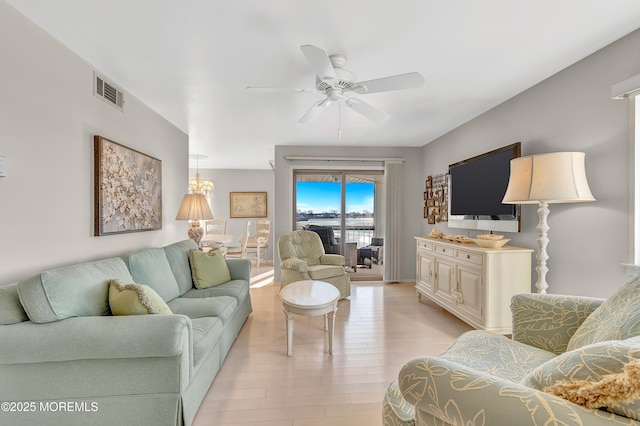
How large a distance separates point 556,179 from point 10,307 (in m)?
3.33

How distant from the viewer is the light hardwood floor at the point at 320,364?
1738 millimetres

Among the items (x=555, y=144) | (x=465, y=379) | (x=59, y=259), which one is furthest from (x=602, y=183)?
(x=59, y=259)

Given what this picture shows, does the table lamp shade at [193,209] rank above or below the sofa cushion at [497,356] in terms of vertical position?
above

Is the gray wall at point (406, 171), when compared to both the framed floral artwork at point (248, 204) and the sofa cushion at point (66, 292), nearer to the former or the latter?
the framed floral artwork at point (248, 204)

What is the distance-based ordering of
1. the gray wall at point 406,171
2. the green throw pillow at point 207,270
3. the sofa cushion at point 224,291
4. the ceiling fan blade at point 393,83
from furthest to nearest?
the gray wall at point 406,171, the green throw pillow at point 207,270, the sofa cushion at point 224,291, the ceiling fan blade at point 393,83

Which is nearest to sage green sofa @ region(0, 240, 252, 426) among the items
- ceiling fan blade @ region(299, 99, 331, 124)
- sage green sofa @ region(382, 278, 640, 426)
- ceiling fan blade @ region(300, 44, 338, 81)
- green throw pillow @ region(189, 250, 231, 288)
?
sage green sofa @ region(382, 278, 640, 426)

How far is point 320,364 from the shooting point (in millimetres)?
2295

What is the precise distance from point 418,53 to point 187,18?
156cm

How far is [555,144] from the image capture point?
2.44 metres

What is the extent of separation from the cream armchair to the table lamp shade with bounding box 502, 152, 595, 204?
244 centimetres

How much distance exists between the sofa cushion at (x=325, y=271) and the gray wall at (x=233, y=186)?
3.72 metres

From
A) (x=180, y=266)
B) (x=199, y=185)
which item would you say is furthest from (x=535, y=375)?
(x=199, y=185)

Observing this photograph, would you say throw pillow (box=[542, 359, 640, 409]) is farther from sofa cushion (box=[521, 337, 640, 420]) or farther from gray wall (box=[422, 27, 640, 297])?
gray wall (box=[422, 27, 640, 297])

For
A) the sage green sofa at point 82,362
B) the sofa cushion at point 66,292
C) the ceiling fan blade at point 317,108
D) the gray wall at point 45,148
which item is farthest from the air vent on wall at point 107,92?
the ceiling fan blade at point 317,108
